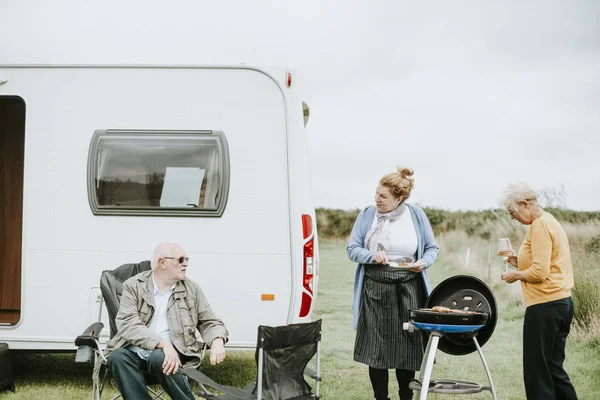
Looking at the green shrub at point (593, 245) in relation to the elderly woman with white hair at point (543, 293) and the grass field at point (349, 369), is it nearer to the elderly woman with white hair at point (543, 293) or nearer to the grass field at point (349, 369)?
the grass field at point (349, 369)

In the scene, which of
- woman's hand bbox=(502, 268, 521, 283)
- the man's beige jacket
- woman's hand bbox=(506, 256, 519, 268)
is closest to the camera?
the man's beige jacket

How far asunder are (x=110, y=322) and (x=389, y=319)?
175 centimetres

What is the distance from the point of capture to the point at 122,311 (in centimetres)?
439

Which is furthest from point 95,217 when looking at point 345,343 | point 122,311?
point 345,343

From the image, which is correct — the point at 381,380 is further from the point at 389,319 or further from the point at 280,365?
the point at 280,365

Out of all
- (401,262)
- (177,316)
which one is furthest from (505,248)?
(177,316)

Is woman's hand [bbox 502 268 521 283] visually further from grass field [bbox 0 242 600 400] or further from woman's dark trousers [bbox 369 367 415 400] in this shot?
grass field [bbox 0 242 600 400]

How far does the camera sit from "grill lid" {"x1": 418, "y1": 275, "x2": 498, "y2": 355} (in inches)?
175

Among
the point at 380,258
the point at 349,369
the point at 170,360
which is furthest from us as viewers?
the point at 349,369

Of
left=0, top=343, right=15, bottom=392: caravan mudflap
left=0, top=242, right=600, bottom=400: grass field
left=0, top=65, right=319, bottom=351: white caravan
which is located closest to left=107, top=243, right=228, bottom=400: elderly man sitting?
left=0, top=65, right=319, bottom=351: white caravan

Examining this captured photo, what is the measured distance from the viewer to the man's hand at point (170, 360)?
417 cm

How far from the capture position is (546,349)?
14.9ft

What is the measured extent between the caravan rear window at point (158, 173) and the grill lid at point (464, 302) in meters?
1.62

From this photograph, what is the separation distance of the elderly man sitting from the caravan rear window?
2.80 ft
